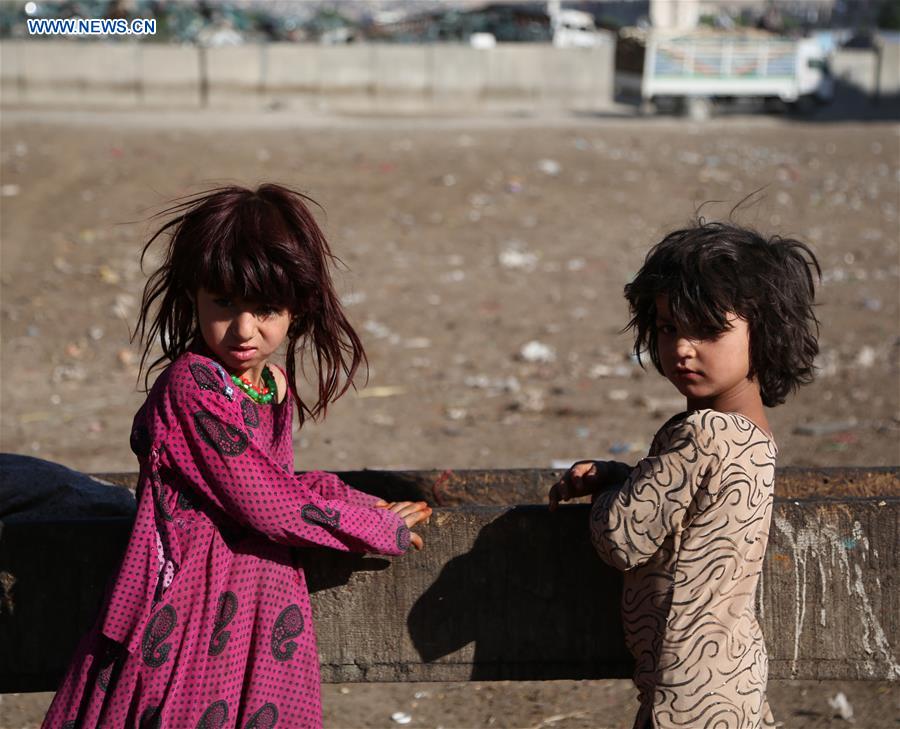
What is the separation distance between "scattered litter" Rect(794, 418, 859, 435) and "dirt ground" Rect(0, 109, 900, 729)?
2cm

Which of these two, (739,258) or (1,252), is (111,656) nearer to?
(739,258)

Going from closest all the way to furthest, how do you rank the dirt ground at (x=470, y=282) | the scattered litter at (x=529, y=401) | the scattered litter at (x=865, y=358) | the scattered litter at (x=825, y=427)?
the dirt ground at (x=470, y=282), the scattered litter at (x=825, y=427), the scattered litter at (x=529, y=401), the scattered litter at (x=865, y=358)

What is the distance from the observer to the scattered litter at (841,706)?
3748 mm

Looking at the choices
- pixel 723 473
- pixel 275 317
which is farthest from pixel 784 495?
pixel 275 317

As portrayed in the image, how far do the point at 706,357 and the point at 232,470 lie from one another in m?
0.91

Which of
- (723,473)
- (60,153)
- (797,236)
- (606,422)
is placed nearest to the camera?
(723,473)

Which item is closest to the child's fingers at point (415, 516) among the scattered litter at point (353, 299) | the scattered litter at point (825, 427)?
the scattered litter at point (825, 427)

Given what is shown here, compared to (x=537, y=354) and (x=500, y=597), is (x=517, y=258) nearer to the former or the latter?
(x=537, y=354)

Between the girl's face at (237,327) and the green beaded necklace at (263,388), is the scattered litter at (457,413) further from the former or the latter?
the girl's face at (237,327)

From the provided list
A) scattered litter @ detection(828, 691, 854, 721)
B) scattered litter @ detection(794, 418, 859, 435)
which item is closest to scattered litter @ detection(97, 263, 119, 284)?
scattered litter @ detection(794, 418, 859, 435)

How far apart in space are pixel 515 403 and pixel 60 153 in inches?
287

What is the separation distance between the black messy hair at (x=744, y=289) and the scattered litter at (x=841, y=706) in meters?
1.90

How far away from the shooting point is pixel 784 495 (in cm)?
325

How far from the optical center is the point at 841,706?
3779 millimetres
